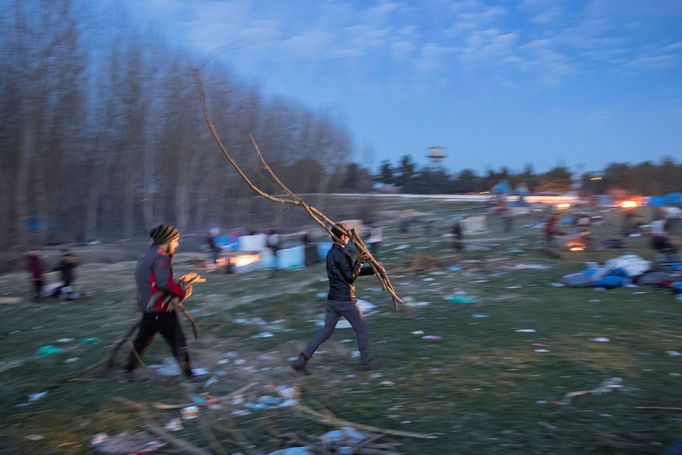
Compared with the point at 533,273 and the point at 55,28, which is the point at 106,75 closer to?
the point at 55,28

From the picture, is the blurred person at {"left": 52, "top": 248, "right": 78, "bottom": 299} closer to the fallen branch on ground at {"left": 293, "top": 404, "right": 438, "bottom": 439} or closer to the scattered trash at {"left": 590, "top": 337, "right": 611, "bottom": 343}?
the fallen branch on ground at {"left": 293, "top": 404, "right": 438, "bottom": 439}

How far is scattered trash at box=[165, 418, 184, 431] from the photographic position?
4.26m

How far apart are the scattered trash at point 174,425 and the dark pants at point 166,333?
33.6 inches

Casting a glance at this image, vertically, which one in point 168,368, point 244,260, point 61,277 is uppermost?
point 61,277

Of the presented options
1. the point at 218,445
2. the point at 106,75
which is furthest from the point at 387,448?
the point at 106,75

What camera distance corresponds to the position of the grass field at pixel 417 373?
154 inches

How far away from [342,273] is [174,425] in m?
1.94

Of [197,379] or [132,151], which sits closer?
[197,379]

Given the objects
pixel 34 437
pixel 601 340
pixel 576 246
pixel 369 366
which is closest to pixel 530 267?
pixel 576 246

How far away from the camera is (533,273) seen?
11.0m

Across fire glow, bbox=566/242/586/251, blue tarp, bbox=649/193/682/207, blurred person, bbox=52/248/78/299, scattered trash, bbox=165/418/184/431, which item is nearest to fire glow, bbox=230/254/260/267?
blurred person, bbox=52/248/78/299

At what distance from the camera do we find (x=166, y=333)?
5098 millimetres

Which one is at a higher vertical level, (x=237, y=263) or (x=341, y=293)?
(x=341, y=293)

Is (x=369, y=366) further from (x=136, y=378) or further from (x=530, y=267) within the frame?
(x=530, y=267)
